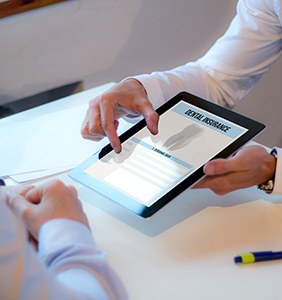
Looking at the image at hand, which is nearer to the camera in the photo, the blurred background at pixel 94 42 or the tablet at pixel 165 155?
the tablet at pixel 165 155

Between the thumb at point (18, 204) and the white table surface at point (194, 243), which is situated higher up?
the thumb at point (18, 204)

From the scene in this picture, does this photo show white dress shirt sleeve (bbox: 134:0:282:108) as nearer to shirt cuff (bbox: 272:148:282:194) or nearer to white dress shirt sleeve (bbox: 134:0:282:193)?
white dress shirt sleeve (bbox: 134:0:282:193)

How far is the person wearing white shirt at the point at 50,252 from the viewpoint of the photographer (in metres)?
0.67

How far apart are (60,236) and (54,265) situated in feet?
0.12

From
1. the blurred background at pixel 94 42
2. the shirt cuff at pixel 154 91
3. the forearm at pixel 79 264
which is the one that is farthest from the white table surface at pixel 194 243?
the blurred background at pixel 94 42

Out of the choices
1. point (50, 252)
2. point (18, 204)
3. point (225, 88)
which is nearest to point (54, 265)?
point (50, 252)

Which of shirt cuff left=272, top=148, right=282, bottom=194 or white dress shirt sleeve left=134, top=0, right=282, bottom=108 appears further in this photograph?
white dress shirt sleeve left=134, top=0, right=282, bottom=108

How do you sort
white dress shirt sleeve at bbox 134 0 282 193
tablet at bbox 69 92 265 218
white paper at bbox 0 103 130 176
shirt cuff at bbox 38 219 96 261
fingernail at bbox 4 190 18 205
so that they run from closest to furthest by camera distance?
1. shirt cuff at bbox 38 219 96 261
2. fingernail at bbox 4 190 18 205
3. tablet at bbox 69 92 265 218
4. white paper at bbox 0 103 130 176
5. white dress shirt sleeve at bbox 134 0 282 193

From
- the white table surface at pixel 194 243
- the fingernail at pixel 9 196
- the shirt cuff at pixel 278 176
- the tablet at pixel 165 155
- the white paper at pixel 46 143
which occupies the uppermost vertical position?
the fingernail at pixel 9 196

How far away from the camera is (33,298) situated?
0.67 metres

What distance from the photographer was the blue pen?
96 centimetres

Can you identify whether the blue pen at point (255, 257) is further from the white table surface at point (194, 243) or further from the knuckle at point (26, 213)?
the knuckle at point (26, 213)

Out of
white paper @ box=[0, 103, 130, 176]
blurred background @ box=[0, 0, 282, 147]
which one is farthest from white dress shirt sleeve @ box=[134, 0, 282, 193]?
blurred background @ box=[0, 0, 282, 147]

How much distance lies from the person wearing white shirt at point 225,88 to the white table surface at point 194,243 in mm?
39
